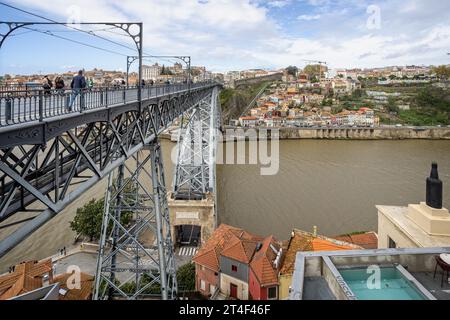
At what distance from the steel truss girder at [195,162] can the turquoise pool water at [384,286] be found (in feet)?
28.4

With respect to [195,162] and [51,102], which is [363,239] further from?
[51,102]

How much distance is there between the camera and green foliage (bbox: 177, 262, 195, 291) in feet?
27.5

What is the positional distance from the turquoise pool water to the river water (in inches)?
328

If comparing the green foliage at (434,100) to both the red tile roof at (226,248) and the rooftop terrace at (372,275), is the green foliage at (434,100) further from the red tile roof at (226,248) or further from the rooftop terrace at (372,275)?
the rooftop terrace at (372,275)

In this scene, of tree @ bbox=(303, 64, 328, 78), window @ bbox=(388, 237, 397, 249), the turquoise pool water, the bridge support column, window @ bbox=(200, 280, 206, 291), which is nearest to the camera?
the turquoise pool water

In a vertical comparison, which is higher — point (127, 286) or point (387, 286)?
point (387, 286)

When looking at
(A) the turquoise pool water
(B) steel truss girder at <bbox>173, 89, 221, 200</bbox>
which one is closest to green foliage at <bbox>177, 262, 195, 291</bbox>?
(B) steel truss girder at <bbox>173, 89, 221, 200</bbox>

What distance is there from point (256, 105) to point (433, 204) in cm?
4434

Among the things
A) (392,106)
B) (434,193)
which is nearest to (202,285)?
(434,193)

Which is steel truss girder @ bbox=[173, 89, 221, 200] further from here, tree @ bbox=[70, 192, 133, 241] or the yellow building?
the yellow building

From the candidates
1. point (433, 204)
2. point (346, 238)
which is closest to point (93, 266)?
point (346, 238)

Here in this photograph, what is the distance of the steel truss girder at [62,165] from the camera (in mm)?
2490

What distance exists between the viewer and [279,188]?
15258 millimetres
